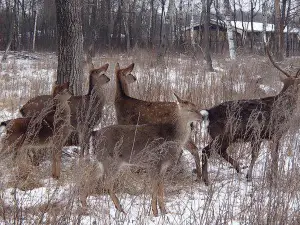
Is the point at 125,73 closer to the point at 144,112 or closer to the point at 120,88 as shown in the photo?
the point at 120,88

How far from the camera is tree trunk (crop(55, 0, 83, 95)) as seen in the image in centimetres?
683

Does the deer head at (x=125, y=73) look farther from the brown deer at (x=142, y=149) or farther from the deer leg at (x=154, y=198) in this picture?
the deer leg at (x=154, y=198)

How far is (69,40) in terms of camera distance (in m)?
6.88

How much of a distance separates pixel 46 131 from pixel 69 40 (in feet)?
6.09

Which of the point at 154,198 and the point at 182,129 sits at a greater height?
the point at 182,129

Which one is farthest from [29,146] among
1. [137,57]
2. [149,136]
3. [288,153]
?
[137,57]

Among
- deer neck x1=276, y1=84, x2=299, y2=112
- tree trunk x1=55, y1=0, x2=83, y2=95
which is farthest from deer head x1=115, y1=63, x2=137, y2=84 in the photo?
deer neck x1=276, y1=84, x2=299, y2=112

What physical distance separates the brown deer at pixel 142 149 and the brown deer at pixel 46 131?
0.69m

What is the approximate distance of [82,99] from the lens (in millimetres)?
6070

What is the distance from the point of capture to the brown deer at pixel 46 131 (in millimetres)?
5121

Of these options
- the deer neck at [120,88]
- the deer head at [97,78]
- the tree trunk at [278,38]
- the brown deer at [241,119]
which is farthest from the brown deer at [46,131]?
the tree trunk at [278,38]

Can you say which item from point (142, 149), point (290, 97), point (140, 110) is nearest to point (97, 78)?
point (140, 110)

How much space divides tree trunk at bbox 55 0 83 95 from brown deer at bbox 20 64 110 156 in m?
0.48

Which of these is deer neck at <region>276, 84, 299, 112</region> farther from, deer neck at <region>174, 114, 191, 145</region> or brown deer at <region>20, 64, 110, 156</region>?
brown deer at <region>20, 64, 110, 156</region>
